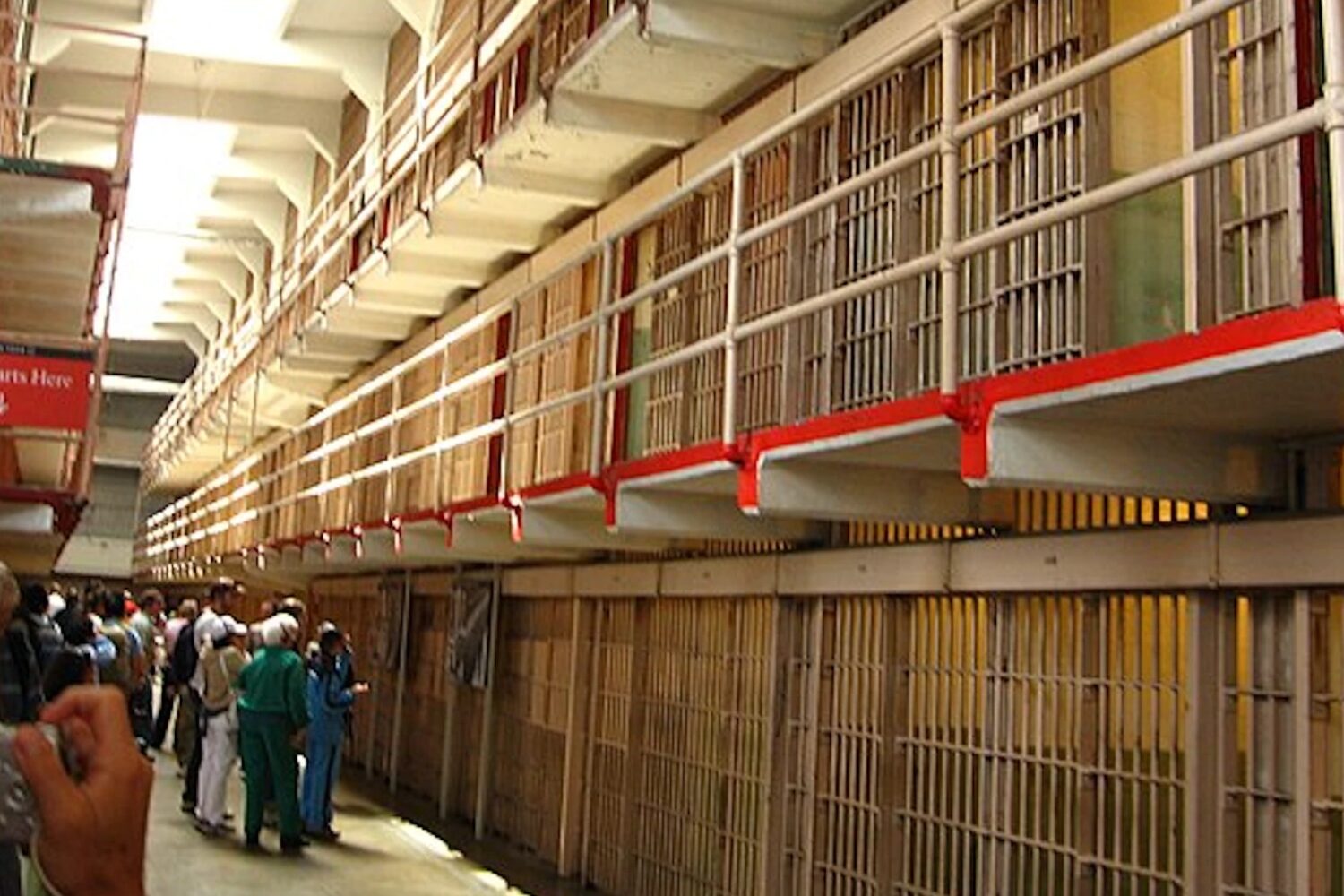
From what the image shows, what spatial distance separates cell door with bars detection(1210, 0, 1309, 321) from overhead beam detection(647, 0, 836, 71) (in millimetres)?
2876

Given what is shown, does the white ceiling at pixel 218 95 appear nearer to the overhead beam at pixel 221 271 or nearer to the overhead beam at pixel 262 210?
the overhead beam at pixel 262 210

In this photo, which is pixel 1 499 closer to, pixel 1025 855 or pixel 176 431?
pixel 1025 855

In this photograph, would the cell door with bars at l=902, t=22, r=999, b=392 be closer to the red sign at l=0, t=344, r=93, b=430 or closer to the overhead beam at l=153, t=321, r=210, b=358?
the red sign at l=0, t=344, r=93, b=430

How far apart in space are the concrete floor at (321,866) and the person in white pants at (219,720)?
22 centimetres

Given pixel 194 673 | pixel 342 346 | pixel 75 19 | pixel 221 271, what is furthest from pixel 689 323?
pixel 221 271

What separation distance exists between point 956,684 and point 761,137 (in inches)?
93.9

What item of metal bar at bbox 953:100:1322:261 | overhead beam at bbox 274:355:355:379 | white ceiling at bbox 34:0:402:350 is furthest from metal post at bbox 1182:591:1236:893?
overhead beam at bbox 274:355:355:379

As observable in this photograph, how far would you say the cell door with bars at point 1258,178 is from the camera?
413 cm

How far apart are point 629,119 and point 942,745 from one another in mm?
4187

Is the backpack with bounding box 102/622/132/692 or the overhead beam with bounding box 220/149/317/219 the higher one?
the overhead beam with bounding box 220/149/317/219

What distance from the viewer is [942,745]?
5.95 meters

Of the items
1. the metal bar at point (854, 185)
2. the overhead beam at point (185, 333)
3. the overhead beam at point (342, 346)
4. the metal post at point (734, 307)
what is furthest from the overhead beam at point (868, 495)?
the overhead beam at point (185, 333)

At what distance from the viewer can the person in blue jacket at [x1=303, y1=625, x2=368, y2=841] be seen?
10867 mm

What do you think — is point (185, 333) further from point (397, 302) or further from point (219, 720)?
point (219, 720)
